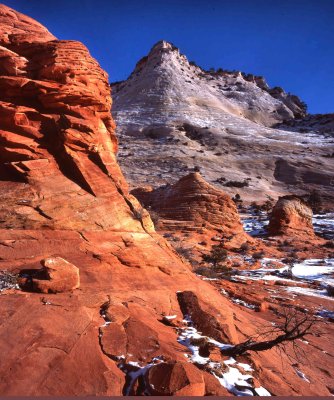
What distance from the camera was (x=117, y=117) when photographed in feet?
204

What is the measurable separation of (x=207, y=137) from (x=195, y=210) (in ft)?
123

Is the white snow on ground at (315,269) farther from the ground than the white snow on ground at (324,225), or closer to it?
closer to it

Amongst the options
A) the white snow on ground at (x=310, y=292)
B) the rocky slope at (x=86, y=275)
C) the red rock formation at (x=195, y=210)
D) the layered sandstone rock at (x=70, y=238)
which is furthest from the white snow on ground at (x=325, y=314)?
the red rock formation at (x=195, y=210)

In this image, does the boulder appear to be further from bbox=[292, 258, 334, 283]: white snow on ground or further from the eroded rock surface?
the eroded rock surface

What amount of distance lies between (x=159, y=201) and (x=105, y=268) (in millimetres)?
16602

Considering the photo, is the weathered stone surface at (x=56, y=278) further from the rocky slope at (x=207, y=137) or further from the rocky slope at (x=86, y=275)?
the rocky slope at (x=207, y=137)

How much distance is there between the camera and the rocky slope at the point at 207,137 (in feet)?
141

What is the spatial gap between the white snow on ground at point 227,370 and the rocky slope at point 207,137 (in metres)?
30.9

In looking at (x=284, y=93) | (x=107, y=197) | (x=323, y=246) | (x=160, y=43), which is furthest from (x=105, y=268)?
(x=284, y=93)

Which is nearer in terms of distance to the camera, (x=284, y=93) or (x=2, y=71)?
(x=2, y=71)

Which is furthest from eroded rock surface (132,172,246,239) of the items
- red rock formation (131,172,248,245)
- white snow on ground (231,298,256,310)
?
white snow on ground (231,298,256,310)

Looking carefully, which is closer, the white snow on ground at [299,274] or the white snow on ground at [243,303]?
the white snow on ground at [243,303]

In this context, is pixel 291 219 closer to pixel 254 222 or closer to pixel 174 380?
pixel 254 222

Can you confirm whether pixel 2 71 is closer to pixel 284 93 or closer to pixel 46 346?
pixel 46 346
